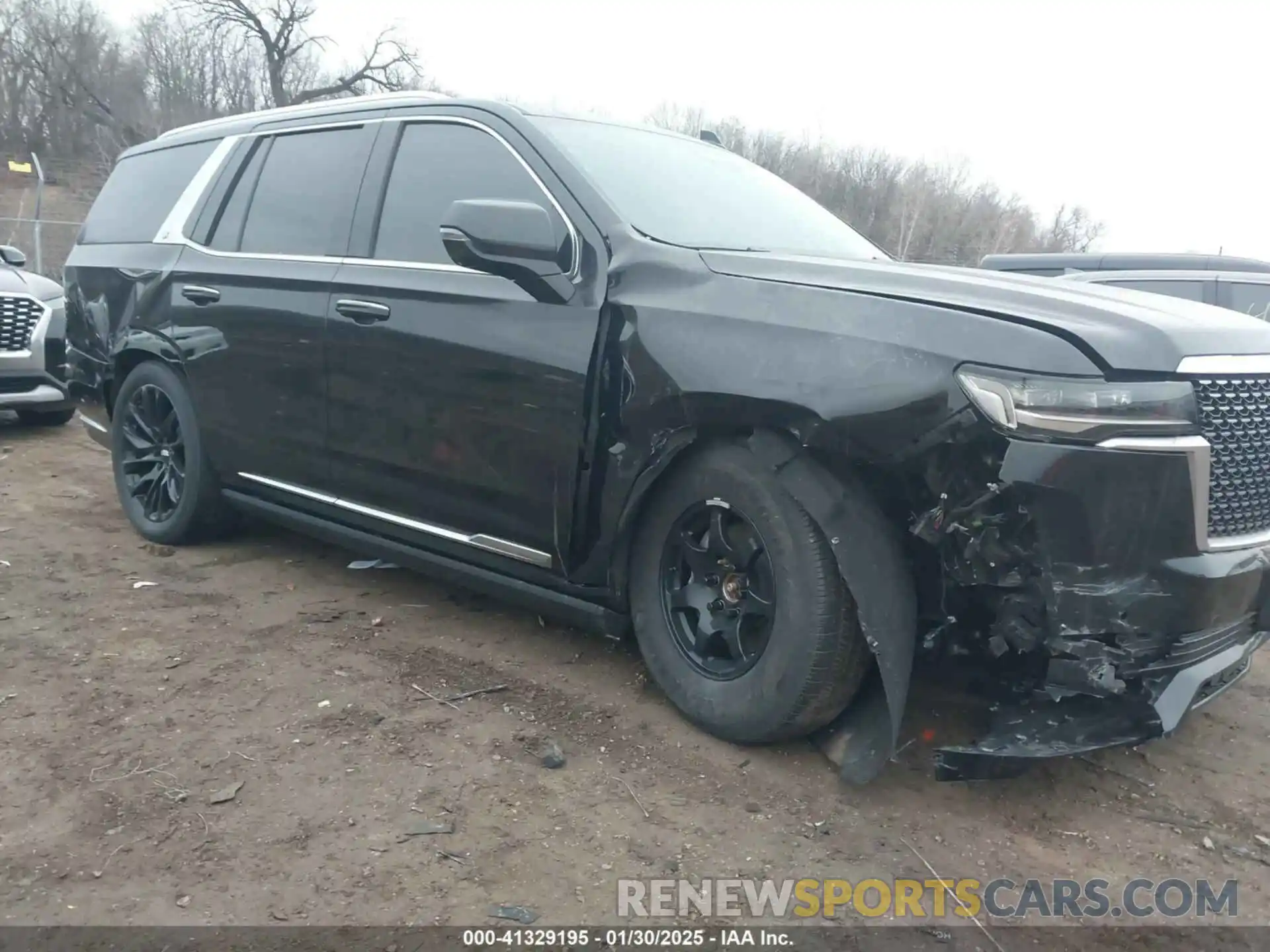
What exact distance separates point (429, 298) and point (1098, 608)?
227 centimetres

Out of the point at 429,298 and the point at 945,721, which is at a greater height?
the point at 429,298

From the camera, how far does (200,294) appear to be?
13.9ft

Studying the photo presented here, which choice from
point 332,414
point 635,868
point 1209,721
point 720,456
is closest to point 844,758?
point 635,868

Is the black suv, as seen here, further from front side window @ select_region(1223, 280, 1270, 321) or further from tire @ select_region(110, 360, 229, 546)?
front side window @ select_region(1223, 280, 1270, 321)

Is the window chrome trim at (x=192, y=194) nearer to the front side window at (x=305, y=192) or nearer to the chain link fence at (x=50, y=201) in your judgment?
the front side window at (x=305, y=192)

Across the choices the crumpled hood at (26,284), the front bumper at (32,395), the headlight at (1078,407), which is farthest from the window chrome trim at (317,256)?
the crumpled hood at (26,284)

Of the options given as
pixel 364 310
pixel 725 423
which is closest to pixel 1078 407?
pixel 725 423

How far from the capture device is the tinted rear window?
182 inches

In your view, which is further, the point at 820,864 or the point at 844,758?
the point at 844,758

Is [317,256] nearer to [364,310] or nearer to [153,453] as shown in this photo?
[364,310]

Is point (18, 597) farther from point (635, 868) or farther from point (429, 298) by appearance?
point (635, 868)

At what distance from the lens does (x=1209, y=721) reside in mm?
3201

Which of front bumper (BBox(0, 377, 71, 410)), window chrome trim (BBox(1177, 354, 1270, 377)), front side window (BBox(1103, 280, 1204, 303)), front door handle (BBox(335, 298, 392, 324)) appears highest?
front side window (BBox(1103, 280, 1204, 303))

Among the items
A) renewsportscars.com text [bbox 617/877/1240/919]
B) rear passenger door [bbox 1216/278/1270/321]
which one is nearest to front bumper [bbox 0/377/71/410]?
renewsportscars.com text [bbox 617/877/1240/919]
